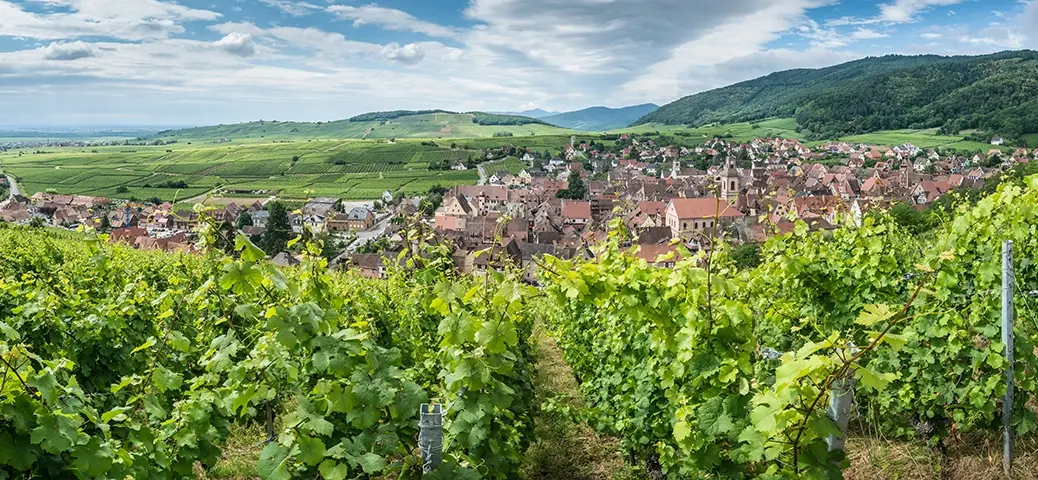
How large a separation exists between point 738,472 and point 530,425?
2.69 meters

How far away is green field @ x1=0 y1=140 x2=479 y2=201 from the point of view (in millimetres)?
106269

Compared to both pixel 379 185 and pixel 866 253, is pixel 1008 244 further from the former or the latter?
pixel 379 185

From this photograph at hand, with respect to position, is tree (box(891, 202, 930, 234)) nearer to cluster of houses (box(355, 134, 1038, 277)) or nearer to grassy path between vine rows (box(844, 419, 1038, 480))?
cluster of houses (box(355, 134, 1038, 277))

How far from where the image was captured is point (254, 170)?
417 ft

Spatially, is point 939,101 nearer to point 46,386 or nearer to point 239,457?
point 239,457

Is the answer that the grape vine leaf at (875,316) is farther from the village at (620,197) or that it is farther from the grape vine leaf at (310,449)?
the village at (620,197)

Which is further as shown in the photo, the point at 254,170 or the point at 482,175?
the point at 254,170

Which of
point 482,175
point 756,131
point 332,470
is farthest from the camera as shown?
point 756,131

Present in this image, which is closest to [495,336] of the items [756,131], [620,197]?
[620,197]

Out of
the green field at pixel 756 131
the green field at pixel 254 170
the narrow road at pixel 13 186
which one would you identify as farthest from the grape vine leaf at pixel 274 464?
the green field at pixel 756 131

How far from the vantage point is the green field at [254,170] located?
106m

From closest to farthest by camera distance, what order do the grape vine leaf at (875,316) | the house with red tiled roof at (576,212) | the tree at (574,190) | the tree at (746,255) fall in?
the grape vine leaf at (875,316), the tree at (746,255), the house with red tiled roof at (576,212), the tree at (574,190)

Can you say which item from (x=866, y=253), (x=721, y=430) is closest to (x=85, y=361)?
(x=721, y=430)

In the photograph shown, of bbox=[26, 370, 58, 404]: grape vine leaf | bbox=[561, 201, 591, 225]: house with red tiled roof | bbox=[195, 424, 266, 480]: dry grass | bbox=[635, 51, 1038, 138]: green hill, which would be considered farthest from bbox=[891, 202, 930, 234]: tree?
A: bbox=[635, 51, 1038, 138]: green hill
